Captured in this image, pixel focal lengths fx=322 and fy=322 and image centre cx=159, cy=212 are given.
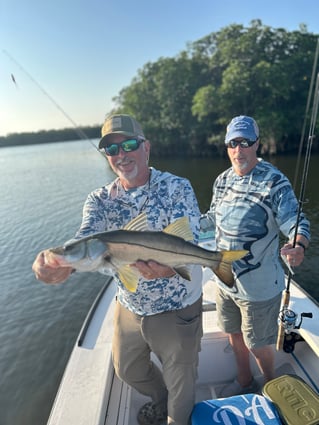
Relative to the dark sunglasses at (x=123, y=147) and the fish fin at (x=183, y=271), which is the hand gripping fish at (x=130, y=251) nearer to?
the fish fin at (x=183, y=271)

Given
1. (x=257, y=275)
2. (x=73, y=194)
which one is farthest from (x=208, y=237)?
(x=73, y=194)

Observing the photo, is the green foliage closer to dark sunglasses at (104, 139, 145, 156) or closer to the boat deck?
the boat deck

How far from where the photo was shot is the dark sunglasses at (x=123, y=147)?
8.61 ft

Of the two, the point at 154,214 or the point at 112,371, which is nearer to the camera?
the point at 154,214

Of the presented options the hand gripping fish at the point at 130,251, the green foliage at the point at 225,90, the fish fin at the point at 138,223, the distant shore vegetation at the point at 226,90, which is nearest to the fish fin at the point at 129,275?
the hand gripping fish at the point at 130,251

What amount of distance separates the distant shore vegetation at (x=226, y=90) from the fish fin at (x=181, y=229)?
28.2 metres

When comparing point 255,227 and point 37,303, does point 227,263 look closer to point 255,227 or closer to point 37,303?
point 255,227

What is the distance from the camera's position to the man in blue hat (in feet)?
9.87

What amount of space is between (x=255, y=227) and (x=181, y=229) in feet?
3.37

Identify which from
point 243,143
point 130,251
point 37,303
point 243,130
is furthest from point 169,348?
point 37,303

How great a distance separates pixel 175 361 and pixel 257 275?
114cm

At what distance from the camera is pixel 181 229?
94.0 inches

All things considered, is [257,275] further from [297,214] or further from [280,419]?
[280,419]

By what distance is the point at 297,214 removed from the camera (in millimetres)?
2904
